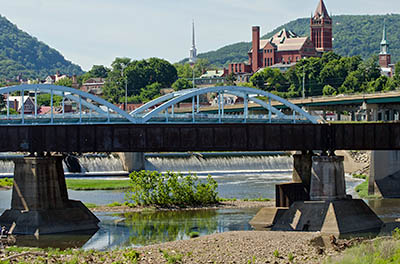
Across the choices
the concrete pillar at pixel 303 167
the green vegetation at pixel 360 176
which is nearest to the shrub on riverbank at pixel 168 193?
the concrete pillar at pixel 303 167

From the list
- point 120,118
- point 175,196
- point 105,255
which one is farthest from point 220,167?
point 105,255

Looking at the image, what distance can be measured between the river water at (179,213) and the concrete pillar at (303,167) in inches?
213

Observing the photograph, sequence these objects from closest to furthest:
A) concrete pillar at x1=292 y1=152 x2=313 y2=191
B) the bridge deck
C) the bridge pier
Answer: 1. the bridge pier
2. the bridge deck
3. concrete pillar at x1=292 y1=152 x2=313 y2=191

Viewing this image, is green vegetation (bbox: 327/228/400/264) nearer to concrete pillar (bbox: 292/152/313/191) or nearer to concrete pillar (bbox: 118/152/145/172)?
concrete pillar (bbox: 292/152/313/191)

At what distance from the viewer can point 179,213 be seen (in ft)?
252

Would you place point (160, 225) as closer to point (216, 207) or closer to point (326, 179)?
point (216, 207)

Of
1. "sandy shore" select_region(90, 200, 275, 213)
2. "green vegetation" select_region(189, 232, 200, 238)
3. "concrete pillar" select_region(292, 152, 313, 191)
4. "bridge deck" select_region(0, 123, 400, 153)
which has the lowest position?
"green vegetation" select_region(189, 232, 200, 238)

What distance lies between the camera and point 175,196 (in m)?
80.8

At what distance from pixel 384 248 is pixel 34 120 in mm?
32191

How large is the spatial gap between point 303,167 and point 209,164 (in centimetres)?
4874

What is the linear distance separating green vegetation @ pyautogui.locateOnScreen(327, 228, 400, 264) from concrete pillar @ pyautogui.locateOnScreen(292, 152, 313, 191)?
20.1 metres

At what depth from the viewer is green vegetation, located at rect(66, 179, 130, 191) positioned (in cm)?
10240

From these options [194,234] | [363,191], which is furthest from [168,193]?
[363,191]

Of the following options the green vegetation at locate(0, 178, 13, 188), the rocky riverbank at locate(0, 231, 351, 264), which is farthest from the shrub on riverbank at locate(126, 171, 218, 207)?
the green vegetation at locate(0, 178, 13, 188)
